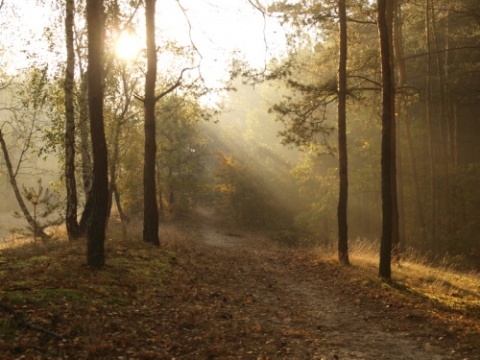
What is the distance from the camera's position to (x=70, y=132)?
1346 centimetres

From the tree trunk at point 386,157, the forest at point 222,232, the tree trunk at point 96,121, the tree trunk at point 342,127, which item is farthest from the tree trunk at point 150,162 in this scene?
the tree trunk at point 386,157

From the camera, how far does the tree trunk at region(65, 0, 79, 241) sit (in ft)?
43.3

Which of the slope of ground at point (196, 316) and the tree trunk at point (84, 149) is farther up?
the tree trunk at point (84, 149)

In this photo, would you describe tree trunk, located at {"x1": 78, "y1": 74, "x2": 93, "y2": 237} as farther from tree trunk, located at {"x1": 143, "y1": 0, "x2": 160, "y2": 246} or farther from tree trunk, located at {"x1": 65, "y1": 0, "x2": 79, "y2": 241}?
tree trunk, located at {"x1": 143, "y1": 0, "x2": 160, "y2": 246}

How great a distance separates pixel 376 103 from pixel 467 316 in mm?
11053

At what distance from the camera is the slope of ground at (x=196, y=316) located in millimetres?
6023

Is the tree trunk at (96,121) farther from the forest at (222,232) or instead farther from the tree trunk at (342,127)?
the tree trunk at (342,127)

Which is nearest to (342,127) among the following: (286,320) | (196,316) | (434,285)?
(434,285)

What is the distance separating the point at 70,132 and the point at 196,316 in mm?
8327

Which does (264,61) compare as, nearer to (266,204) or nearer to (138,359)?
(138,359)

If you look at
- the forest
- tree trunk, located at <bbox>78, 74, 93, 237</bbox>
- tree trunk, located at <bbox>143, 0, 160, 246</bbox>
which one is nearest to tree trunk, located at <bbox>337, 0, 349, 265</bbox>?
the forest

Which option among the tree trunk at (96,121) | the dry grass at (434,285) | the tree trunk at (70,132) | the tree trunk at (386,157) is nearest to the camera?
the tree trunk at (96,121)

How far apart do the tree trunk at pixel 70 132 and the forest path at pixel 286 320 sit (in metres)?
4.06

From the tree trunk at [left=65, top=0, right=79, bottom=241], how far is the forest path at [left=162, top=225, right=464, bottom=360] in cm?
406
